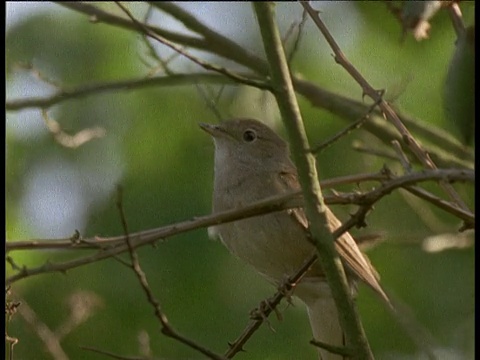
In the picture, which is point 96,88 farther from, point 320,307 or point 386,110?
point 386,110

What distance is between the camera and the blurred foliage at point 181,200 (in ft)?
17.1

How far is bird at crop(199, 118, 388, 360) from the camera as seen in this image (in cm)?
394

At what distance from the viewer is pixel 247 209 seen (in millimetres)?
2287

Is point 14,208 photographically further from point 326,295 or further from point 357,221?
point 357,221

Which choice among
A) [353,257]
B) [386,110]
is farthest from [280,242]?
[386,110]

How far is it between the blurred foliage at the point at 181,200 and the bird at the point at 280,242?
0.55 metres

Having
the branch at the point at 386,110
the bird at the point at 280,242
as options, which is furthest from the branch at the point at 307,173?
the bird at the point at 280,242

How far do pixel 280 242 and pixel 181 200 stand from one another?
1414 mm

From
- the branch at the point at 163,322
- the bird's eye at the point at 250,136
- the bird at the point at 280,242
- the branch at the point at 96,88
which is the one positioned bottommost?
the branch at the point at 163,322

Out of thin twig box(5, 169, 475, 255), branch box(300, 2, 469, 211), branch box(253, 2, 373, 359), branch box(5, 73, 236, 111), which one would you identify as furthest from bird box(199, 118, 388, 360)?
branch box(253, 2, 373, 359)

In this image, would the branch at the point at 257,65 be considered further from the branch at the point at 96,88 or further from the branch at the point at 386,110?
the branch at the point at 386,110

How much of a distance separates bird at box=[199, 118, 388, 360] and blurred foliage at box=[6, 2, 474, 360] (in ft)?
1.80

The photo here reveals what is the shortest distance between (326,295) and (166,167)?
1.70m

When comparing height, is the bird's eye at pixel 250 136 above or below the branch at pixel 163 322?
above
